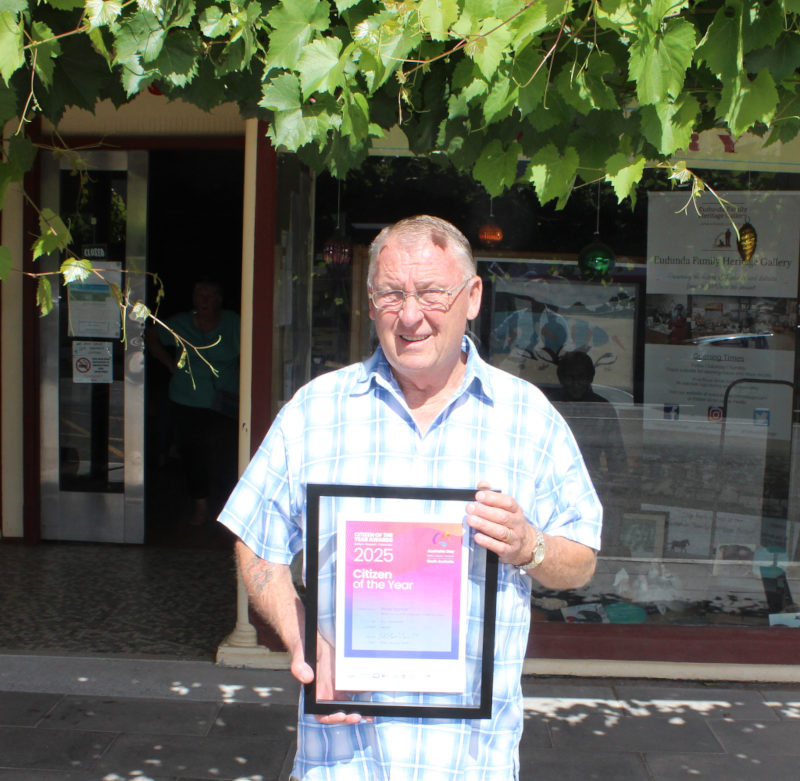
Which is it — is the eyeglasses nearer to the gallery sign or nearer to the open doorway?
the gallery sign

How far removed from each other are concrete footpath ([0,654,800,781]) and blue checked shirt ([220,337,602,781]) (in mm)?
1900

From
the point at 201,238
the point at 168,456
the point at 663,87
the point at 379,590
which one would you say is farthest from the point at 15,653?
the point at 201,238

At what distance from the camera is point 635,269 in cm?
558

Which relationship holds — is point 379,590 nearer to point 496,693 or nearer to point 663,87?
point 496,693

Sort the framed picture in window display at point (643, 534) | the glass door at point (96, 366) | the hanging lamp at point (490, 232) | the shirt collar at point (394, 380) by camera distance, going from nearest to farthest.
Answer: the shirt collar at point (394, 380) < the framed picture in window display at point (643, 534) < the hanging lamp at point (490, 232) < the glass door at point (96, 366)

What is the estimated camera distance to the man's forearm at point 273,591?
2.19m

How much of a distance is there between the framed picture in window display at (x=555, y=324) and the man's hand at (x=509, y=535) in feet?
11.2

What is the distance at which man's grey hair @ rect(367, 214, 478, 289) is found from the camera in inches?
Result: 86.1

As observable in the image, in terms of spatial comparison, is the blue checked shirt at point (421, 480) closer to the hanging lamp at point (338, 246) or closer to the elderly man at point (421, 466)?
the elderly man at point (421, 466)

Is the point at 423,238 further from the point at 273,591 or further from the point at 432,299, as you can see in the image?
the point at 273,591

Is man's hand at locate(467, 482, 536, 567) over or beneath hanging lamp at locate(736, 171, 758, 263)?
beneath

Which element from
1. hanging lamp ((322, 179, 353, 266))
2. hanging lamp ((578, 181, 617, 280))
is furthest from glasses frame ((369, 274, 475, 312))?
hanging lamp ((578, 181, 617, 280))

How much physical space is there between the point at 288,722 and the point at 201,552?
2.76 meters

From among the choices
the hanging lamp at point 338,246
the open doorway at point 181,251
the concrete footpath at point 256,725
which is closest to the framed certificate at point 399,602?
the concrete footpath at point 256,725
